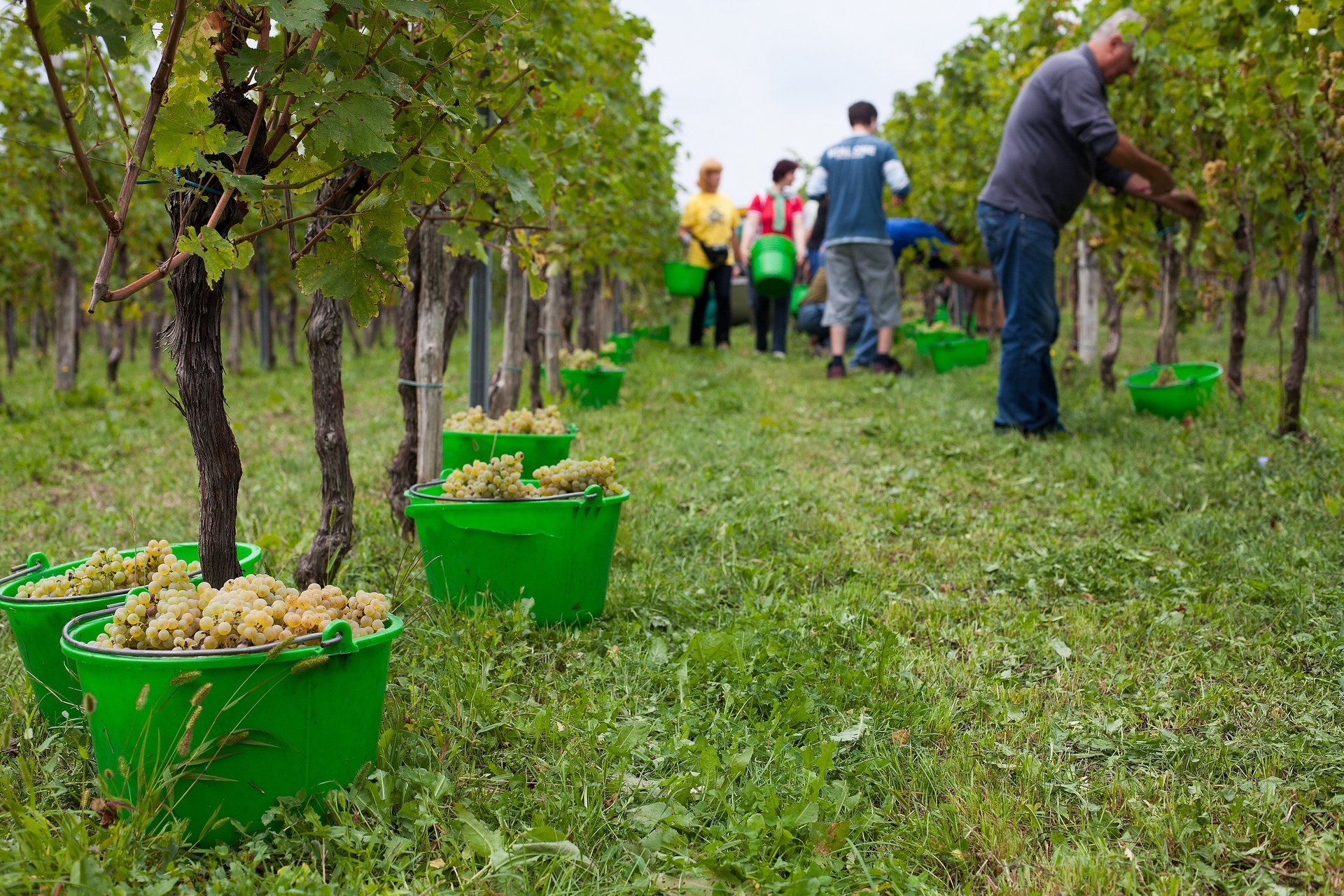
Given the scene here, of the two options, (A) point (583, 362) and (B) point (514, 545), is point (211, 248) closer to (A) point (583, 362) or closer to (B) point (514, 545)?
(B) point (514, 545)

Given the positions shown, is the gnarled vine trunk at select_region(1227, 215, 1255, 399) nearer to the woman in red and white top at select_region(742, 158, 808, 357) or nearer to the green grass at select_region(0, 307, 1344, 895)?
the green grass at select_region(0, 307, 1344, 895)

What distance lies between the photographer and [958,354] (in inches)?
372

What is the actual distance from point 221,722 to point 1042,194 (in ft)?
16.7

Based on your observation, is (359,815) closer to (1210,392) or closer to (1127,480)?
(1127,480)

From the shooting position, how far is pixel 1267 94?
4.71 meters

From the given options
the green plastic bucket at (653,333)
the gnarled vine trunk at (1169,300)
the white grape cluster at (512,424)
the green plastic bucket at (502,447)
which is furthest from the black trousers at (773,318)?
the green plastic bucket at (502,447)

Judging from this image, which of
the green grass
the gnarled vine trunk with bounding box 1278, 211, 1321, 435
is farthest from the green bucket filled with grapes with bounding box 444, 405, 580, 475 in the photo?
the gnarled vine trunk with bounding box 1278, 211, 1321, 435

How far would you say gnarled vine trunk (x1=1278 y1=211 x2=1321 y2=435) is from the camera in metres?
4.74

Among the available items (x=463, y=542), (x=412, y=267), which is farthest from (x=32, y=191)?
(x=463, y=542)

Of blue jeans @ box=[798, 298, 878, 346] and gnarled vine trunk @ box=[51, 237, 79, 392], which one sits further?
blue jeans @ box=[798, 298, 878, 346]

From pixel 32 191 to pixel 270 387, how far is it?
281 cm

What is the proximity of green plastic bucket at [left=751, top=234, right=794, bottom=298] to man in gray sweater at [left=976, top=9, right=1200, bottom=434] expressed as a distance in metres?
4.55

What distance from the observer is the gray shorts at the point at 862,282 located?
28.5ft

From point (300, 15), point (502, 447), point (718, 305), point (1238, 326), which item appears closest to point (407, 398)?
point (502, 447)
